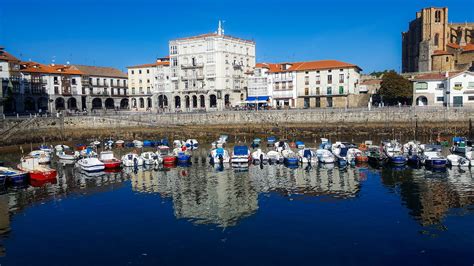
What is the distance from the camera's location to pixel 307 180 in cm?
3978

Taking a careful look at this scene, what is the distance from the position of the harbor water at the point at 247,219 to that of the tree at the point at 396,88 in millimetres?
49571

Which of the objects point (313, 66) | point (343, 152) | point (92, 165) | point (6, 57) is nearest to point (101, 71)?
point (6, 57)

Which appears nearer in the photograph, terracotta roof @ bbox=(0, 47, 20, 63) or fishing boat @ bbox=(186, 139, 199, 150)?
fishing boat @ bbox=(186, 139, 199, 150)

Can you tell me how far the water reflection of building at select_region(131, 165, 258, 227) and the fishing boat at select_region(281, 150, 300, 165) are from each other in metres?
7.14

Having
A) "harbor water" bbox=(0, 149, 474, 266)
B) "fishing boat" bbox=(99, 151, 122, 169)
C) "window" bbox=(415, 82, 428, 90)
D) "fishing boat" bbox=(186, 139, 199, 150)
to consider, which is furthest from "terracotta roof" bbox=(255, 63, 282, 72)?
"harbor water" bbox=(0, 149, 474, 266)

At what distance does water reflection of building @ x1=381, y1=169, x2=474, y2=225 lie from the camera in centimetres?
2856

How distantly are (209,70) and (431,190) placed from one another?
73.2m

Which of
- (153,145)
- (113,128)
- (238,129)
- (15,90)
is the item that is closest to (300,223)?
(153,145)

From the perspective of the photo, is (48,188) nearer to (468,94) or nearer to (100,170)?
(100,170)

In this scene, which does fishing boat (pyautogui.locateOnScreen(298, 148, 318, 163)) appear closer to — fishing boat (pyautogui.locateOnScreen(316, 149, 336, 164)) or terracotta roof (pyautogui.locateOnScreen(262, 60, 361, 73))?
fishing boat (pyautogui.locateOnScreen(316, 149, 336, 164))

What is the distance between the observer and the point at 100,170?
4728 cm

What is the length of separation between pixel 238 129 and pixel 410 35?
79.0 meters

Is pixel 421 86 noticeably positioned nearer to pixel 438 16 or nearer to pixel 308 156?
pixel 438 16

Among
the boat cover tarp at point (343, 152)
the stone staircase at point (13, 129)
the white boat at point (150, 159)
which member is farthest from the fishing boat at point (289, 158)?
the stone staircase at point (13, 129)
